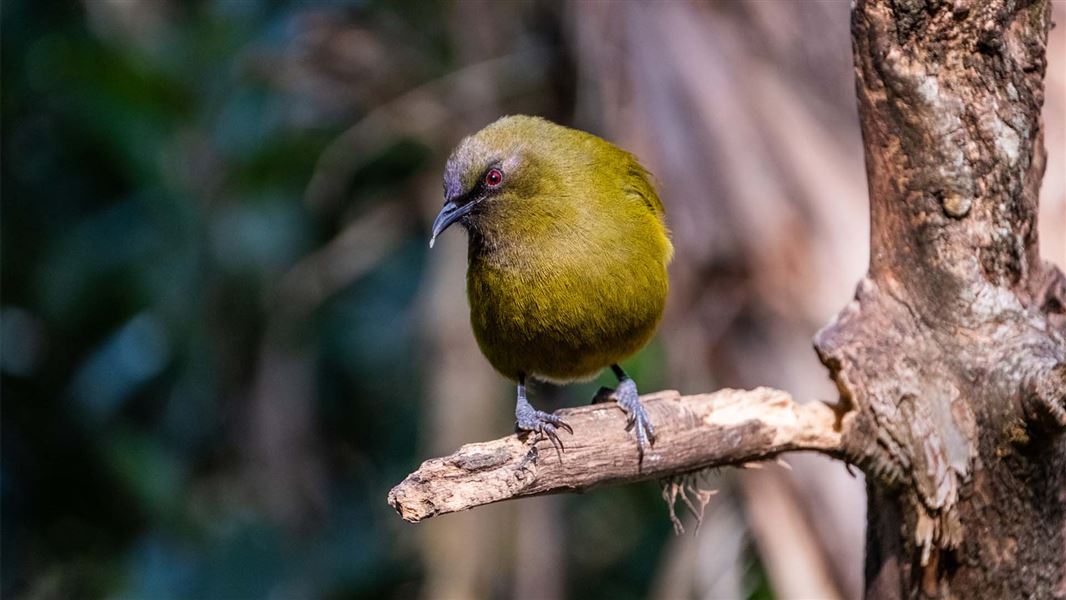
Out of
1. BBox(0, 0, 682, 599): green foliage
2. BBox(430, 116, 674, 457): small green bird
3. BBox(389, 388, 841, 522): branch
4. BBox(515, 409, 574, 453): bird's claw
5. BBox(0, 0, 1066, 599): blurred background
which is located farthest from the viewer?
BBox(0, 0, 682, 599): green foliage

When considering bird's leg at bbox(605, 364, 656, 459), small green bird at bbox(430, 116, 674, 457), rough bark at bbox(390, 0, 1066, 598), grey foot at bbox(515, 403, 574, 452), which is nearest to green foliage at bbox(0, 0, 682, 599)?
small green bird at bbox(430, 116, 674, 457)

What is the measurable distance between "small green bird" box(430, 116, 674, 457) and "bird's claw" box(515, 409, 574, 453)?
0.23 metres

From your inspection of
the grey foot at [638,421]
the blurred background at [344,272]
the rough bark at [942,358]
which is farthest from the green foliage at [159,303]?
the rough bark at [942,358]

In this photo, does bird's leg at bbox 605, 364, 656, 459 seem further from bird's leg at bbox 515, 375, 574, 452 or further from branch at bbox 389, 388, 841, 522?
bird's leg at bbox 515, 375, 574, 452

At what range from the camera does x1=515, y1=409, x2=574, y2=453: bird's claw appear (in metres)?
2.89

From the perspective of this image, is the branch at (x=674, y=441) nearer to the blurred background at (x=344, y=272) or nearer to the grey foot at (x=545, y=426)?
the grey foot at (x=545, y=426)

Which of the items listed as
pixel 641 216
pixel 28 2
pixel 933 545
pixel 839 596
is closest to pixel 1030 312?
pixel 933 545

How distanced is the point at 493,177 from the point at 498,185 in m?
0.03

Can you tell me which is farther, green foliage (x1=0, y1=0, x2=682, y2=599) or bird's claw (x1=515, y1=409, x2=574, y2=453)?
green foliage (x1=0, y1=0, x2=682, y2=599)

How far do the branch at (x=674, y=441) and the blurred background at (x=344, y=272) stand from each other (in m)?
1.69

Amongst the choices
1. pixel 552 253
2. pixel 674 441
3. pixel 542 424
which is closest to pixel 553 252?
pixel 552 253

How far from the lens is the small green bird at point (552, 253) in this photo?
358cm

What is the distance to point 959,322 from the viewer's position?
298cm

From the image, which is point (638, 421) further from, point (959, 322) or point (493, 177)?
point (493, 177)
